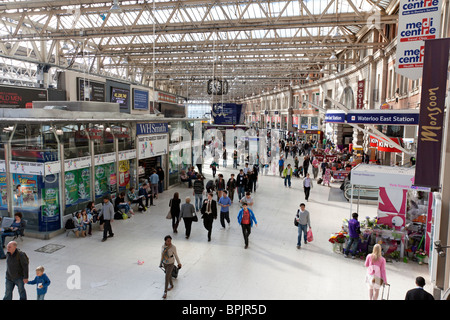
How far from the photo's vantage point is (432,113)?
22.4 ft

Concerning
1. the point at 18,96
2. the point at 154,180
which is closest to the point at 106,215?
the point at 154,180

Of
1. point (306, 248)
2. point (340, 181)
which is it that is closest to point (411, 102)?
point (340, 181)

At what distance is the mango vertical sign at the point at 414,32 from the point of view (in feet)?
29.2

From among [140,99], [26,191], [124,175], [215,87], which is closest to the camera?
[26,191]

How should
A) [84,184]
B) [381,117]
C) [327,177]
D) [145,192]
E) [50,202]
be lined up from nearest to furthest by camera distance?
[50,202]
[381,117]
[84,184]
[145,192]
[327,177]

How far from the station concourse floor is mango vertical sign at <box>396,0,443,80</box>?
522 centimetres

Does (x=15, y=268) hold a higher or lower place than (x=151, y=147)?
lower

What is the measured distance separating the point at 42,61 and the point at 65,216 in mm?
19338

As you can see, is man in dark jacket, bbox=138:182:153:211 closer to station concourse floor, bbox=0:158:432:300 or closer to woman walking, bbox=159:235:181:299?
station concourse floor, bbox=0:158:432:300

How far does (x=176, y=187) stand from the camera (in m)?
18.1

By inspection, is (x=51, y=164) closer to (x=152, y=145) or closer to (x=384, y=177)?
(x=152, y=145)

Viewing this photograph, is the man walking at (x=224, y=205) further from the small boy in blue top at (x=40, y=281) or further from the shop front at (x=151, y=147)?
the small boy in blue top at (x=40, y=281)

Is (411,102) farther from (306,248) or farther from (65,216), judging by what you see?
(65,216)

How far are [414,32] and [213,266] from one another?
8.14 metres
